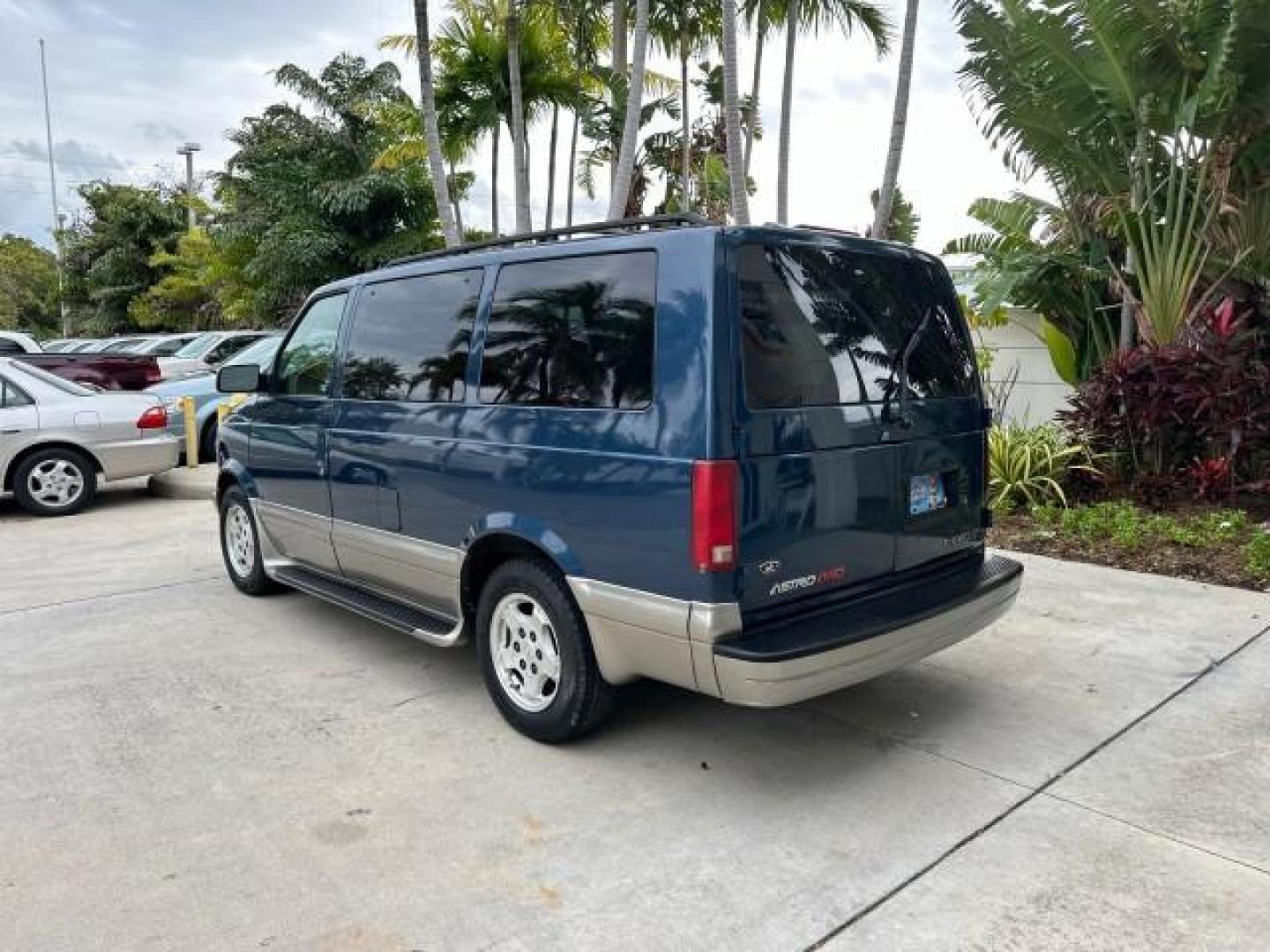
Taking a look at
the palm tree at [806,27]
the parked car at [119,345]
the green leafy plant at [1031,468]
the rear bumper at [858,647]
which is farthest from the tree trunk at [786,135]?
the parked car at [119,345]

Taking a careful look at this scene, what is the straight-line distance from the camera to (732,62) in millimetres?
9828

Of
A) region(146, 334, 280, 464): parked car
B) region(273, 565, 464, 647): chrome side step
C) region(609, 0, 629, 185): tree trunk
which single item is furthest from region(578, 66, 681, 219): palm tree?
region(273, 565, 464, 647): chrome side step

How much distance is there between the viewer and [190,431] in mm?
10953

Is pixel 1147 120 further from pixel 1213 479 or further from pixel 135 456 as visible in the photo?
pixel 135 456

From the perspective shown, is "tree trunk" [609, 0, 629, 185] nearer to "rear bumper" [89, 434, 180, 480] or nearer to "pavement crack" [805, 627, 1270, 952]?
"rear bumper" [89, 434, 180, 480]

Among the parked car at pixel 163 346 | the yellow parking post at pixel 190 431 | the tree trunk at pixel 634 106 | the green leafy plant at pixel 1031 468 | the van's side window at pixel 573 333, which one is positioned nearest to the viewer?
the van's side window at pixel 573 333

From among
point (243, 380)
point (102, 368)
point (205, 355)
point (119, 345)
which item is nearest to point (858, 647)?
point (243, 380)

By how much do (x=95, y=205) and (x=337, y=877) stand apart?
40893 mm

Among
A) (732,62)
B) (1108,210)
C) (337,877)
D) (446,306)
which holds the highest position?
(732,62)

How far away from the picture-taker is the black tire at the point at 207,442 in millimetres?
11656

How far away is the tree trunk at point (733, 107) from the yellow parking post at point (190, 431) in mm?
6784

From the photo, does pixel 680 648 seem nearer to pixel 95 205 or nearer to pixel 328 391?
pixel 328 391

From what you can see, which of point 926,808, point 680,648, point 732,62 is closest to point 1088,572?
point 926,808

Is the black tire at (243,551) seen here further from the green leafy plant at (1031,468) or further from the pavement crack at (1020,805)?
the green leafy plant at (1031,468)
